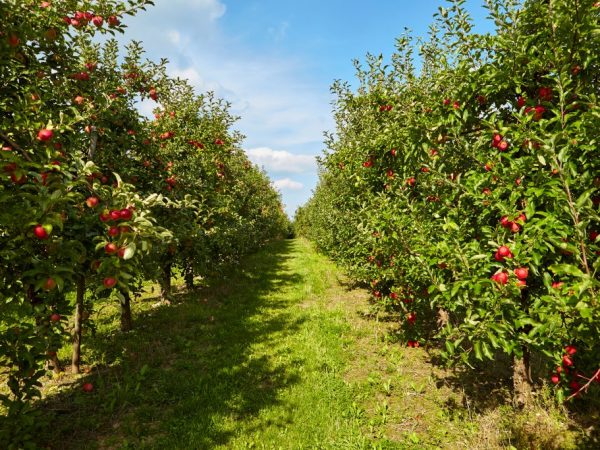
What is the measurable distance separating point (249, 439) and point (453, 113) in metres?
5.19

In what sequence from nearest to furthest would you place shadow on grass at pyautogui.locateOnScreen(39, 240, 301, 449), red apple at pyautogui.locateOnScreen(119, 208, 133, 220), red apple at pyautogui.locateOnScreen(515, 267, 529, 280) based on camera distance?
red apple at pyautogui.locateOnScreen(119, 208, 133, 220) < red apple at pyautogui.locateOnScreen(515, 267, 529, 280) < shadow on grass at pyautogui.locateOnScreen(39, 240, 301, 449)

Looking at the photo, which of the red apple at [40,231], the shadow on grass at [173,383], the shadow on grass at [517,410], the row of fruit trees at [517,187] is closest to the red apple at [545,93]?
the row of fruit trees at [517,187]

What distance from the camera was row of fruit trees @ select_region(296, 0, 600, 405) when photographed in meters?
3.12

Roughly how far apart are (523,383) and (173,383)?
561cm

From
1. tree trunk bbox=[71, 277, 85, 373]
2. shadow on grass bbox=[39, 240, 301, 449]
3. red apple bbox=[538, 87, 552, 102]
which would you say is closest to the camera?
red apple bbox=[538, 87, 552, 102]

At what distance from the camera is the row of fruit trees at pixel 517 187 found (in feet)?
10.3

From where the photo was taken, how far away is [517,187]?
361 centimetres

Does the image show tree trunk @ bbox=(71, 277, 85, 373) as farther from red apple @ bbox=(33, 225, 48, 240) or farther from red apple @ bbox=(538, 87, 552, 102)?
red apple @ bbox=(538, 87, 552, 102)

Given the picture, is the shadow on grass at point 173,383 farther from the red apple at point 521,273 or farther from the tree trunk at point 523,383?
the red apple at point 521,273

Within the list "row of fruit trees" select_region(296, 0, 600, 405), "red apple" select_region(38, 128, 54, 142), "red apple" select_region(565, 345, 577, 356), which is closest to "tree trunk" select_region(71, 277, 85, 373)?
"red apple" select_region(38, 128, 54, 142)

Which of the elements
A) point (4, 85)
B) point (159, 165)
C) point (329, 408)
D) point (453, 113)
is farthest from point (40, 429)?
point (453, 113)

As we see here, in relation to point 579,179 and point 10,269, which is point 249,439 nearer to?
point 10,269

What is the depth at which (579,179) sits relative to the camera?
328 centimetres

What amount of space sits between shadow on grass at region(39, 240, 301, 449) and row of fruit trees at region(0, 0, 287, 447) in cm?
68
